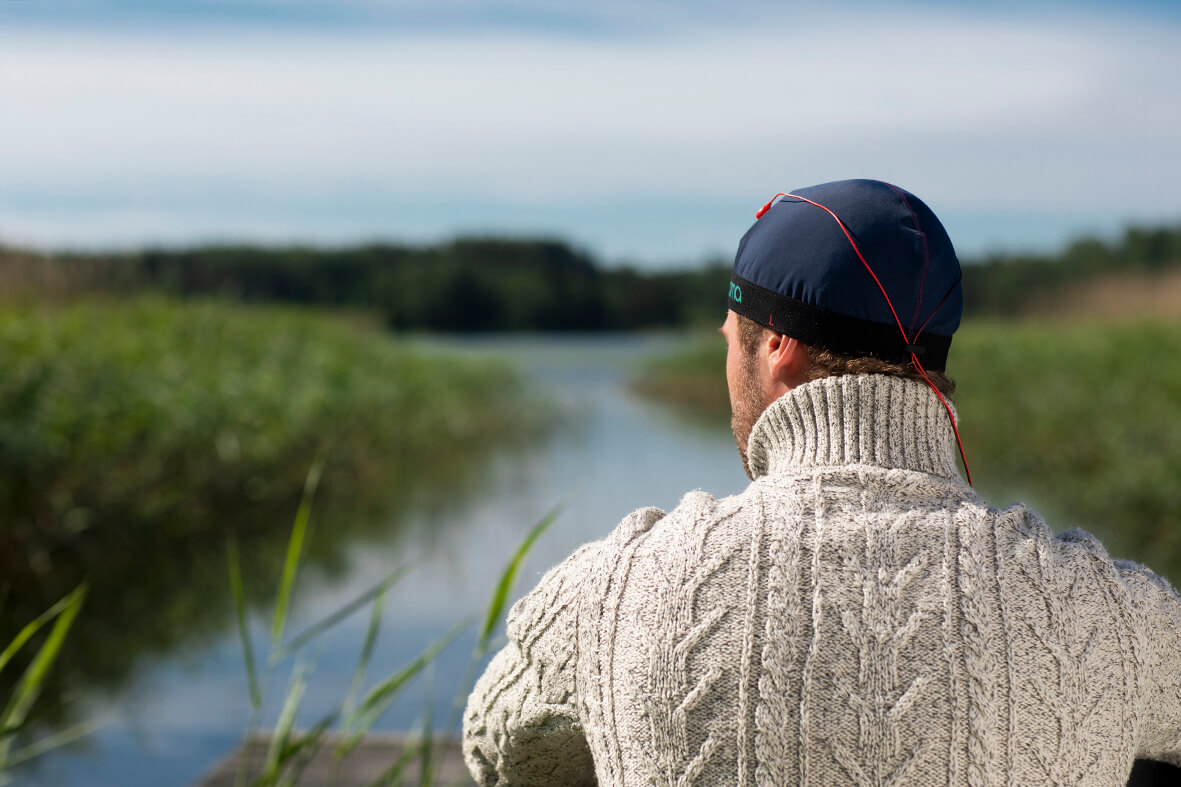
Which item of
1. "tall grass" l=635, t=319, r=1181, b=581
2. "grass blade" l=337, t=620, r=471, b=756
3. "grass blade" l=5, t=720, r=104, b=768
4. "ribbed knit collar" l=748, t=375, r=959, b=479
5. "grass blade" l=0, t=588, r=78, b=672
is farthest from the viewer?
"tall grass" l=635, t=319, r=1181, b=581

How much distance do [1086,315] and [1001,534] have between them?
537 inches

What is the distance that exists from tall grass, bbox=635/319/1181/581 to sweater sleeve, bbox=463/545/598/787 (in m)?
4.33

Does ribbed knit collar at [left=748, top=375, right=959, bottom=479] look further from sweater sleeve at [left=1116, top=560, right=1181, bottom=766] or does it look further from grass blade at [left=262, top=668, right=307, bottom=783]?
grass blade at [left=262, top=668, right=307, bottom=783]

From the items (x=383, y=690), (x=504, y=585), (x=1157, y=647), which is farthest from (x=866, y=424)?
(x=383, y=690)

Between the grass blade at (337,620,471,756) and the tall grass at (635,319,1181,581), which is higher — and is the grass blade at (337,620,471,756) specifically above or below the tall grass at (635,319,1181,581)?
above

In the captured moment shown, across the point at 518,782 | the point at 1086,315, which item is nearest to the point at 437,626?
the point at 518,782

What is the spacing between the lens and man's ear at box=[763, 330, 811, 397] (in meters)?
0.95

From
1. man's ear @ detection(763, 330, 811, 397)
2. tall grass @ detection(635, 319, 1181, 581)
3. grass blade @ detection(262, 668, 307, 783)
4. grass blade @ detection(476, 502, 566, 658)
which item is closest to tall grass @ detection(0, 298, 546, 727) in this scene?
grass blade @ detection(262, 668, 307, 783)

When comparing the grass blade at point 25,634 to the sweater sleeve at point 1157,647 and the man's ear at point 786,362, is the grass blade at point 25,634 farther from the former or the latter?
the sweater sleeve at point 1157,647

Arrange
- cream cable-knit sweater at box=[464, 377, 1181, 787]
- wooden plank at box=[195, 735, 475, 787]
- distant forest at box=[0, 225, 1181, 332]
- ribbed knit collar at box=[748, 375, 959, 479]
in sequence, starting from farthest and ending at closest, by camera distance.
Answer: distant forest at box=[0, 225, 1181, 332] → wooden plank at box=[195, 735, 475, 787] → ribbed knit collar at box=[748, 375, 959, 479] → cream cable-knit sweater at box=[464, 377, 1181, 787]

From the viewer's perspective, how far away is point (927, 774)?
0.79 meters

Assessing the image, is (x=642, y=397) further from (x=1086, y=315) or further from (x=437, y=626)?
(x=437, y=626)

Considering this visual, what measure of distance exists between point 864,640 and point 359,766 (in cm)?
241

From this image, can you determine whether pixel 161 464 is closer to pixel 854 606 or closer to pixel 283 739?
pixel 283 739
